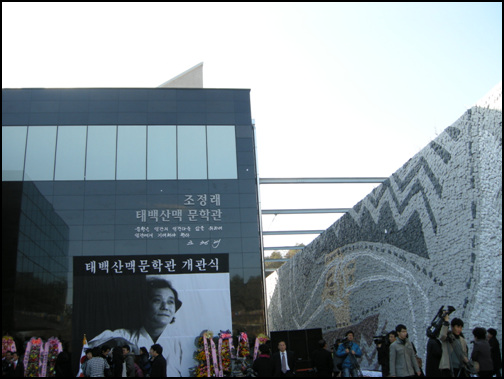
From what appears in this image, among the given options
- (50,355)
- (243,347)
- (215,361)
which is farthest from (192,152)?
(50,355)

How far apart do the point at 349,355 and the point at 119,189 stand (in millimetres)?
13392

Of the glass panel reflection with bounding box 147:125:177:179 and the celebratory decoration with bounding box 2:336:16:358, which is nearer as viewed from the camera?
the celebratory decoration with bounding box 2:336:16:358

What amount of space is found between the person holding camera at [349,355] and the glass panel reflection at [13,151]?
1595 cm

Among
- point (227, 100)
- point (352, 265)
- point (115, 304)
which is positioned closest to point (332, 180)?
point (227, 100)

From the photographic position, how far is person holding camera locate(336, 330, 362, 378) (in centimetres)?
1130

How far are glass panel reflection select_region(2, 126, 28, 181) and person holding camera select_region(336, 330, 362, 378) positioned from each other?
52.3ft

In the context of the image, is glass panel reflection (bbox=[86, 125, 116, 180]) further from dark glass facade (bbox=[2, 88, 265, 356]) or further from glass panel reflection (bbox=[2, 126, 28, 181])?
glass panel reflection (bbox=[2, 126, 28, 181])

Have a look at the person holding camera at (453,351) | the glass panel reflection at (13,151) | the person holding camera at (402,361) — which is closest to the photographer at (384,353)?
the person holding camera at (453,351)

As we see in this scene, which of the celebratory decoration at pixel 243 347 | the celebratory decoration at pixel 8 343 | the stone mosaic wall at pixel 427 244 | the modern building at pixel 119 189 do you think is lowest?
the celebratory decoration at pixel 243 347

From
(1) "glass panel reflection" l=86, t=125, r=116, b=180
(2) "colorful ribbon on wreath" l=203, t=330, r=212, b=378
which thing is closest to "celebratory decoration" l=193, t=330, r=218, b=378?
(2) "colorful ribbon on wreath" l=203, t=330, r=212, b=378

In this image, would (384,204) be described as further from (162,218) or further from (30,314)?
(30,314)

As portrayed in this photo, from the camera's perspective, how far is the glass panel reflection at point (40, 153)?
21750 millimetres

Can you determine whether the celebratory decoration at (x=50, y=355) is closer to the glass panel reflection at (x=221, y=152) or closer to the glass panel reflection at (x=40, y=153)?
the glass panel reflection at (x=40, y=153)

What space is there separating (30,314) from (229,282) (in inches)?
302
